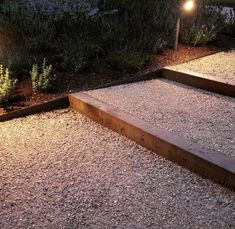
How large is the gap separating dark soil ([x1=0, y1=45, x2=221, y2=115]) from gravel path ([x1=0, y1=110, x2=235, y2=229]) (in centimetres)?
67

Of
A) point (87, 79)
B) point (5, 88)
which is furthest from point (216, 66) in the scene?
point (5, 88)

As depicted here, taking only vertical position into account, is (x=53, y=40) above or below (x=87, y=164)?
above

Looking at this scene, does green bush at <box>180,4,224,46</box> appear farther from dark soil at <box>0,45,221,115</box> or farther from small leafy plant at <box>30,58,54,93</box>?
small leafy plant at <box>30,58,54,93</box>

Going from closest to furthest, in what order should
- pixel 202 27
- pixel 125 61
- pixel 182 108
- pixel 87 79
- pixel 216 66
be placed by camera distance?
pixel 182 108 < pixel 87 79 < pixel 125 61 < pixel 216 66 < pixel 202 27

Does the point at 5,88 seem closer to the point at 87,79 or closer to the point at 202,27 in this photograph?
the point at 87,79

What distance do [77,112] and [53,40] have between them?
71.3 inches

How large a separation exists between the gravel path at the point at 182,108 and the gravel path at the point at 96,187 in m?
0.48

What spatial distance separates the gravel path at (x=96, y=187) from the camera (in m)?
2.78

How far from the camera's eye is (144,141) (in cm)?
370

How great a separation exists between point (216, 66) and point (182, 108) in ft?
4.75

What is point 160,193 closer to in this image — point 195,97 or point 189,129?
point 189,129

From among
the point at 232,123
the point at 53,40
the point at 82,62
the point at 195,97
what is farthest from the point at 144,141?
the point at 53,40

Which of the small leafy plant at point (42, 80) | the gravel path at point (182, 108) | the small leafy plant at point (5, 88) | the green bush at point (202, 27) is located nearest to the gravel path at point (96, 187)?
the gravel path at point (182, 108)

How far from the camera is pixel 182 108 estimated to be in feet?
14.5
